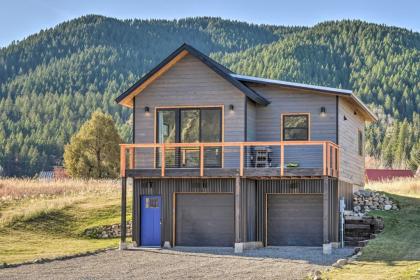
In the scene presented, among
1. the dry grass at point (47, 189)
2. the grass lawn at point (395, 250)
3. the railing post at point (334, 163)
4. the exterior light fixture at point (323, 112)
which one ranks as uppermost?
the exterior light fixture at point (323, 112)

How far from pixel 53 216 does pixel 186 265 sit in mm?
16334

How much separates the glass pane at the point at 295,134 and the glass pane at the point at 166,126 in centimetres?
434

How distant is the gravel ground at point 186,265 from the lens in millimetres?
20781

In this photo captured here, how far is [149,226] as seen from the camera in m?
29.6

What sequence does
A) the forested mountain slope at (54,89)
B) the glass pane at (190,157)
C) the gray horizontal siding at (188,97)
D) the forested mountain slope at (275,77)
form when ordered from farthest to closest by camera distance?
the forested mountain slope at (54,89) → the forested mountain slope at (275,77) → the glass pane at (190,157) → the gray horizontal siding at (188,97)

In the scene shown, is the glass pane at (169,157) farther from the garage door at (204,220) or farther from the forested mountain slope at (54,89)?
the forested mountain slope at (54,89)

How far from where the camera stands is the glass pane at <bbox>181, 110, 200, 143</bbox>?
29.8 meters

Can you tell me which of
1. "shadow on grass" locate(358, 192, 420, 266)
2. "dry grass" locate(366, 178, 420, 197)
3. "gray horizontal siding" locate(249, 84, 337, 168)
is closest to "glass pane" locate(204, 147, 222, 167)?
"gray horizontal siding" locate(249, 84, 337, 168)

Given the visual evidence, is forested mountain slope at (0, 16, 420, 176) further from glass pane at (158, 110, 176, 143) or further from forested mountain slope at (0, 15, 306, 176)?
glass pane at (158, 110, 176, 143)

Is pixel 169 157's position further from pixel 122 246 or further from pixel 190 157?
pixel 122 246

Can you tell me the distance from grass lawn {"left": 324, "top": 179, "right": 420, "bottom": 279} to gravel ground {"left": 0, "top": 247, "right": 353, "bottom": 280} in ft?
3.59

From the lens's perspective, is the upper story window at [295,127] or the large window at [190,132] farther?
the upper story window at [295,127]

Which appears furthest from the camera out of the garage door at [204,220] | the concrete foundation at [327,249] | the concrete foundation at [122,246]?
the garage door at [204,220]

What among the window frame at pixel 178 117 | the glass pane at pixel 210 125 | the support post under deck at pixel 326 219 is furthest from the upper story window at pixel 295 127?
the support post under deck at pixel 326 219
